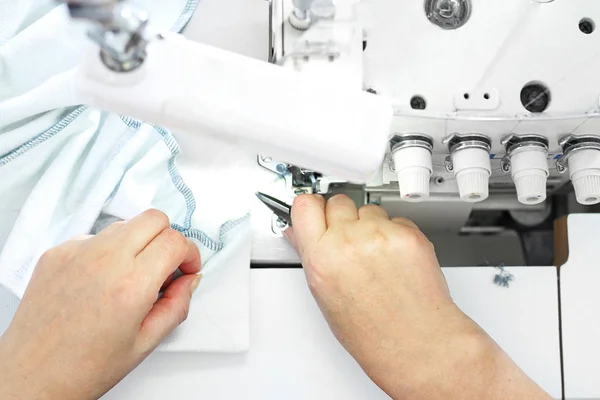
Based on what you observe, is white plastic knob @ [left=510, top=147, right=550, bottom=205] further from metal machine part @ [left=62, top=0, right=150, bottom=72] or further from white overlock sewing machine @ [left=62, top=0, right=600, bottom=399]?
metal machine part @ [left=62, top=0, right=150, bottom=72]

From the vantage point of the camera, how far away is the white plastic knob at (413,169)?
66cm

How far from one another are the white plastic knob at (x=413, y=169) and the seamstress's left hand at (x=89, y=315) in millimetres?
235

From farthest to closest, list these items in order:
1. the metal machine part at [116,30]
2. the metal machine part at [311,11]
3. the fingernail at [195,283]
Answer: the fingernail at [195,283] < the metal machine part at [311,11] < the metal machine part at [116,30]

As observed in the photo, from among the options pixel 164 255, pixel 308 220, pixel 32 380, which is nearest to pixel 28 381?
pixel 32 380

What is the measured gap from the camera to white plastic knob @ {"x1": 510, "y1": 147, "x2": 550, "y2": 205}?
2.23 feet

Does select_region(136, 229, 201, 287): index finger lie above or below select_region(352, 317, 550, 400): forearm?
above

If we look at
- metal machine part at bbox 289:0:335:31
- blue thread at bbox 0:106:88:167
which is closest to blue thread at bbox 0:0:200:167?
blue thread at bbox 0:106:88:167

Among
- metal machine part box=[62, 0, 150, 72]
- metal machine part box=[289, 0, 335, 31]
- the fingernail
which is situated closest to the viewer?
metal machine part box=[62, 0, 150, 72]

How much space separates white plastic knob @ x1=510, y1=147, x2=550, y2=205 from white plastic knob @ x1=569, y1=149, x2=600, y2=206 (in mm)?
37

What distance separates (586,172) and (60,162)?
559 mm

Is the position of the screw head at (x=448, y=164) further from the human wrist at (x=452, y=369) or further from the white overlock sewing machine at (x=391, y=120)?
the human wrist at (x=452, y=369)

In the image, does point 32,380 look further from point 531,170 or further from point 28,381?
point 531,170

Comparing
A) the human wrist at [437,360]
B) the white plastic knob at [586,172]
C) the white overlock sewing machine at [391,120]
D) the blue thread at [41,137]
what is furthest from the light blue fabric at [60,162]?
the white plastic knob at [586,172]

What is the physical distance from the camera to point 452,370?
2.11 ft
